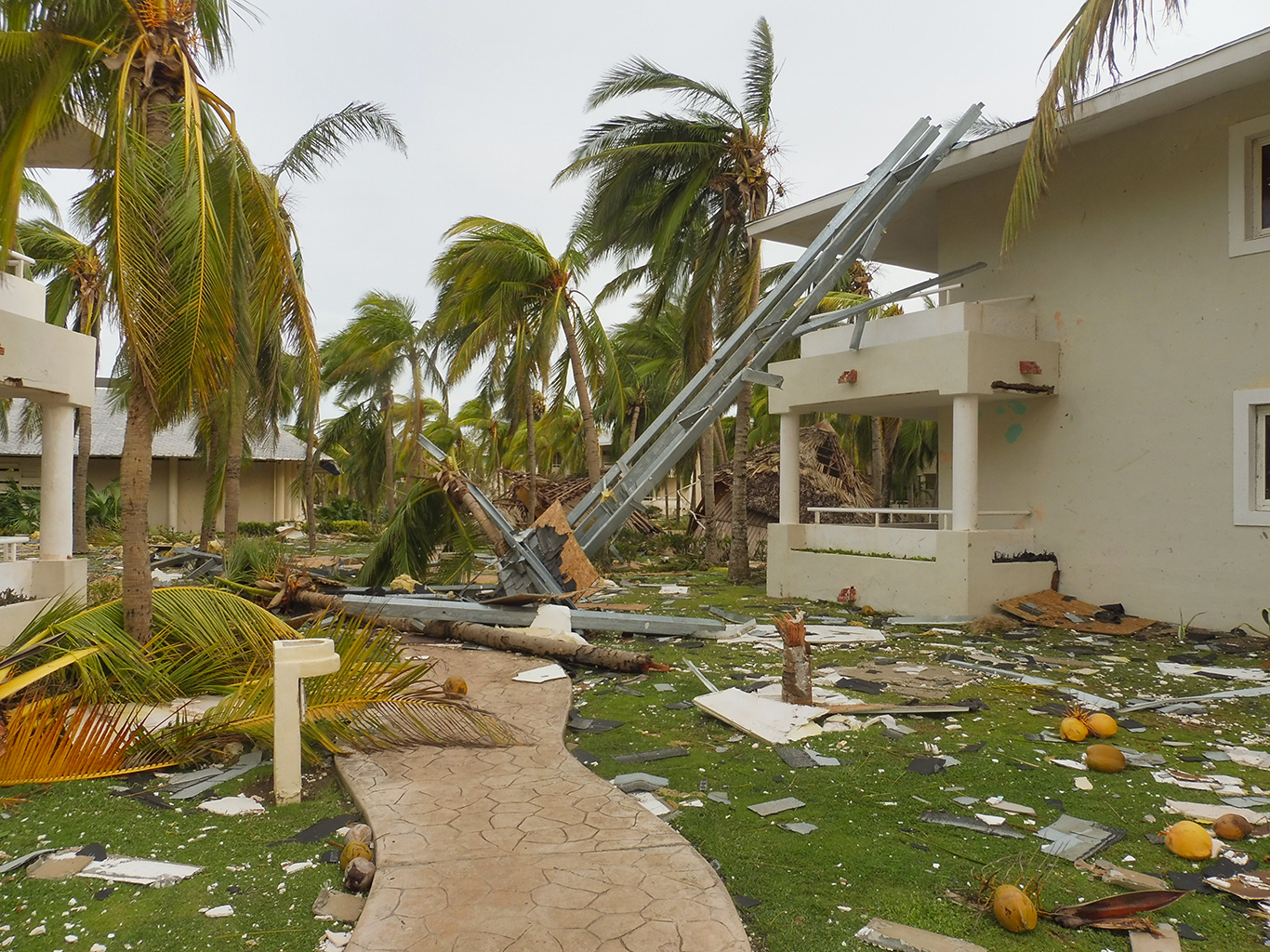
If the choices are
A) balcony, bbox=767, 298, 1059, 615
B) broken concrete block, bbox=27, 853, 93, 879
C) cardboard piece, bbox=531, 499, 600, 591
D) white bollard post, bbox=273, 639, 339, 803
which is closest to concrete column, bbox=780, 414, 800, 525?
balcony, bbox=767, 298, 1059, 615

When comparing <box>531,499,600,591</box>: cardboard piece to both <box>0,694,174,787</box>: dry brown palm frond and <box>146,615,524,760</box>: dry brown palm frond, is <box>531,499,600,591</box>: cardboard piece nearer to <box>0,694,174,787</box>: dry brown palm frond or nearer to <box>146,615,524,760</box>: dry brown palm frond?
<box>146,615,524,760</box>: dry brown palm frond

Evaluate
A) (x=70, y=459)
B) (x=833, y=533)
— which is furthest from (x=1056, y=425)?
(x=70, y=459)

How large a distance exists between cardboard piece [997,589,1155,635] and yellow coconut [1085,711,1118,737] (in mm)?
4624

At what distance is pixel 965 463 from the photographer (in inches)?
424

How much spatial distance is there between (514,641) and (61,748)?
14.4 ft

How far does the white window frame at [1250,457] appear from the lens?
927 cm

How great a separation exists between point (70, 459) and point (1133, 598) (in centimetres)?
1174

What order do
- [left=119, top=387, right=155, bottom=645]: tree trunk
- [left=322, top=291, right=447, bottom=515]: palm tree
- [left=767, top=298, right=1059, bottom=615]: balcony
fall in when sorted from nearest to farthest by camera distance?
[left=119, top=387, right=155, bottom=645]: tree trunk
[left=767, top=298, right=1059, bottom=615]: balcony
[left=322, top=291, right=447, bottom=515]: palm tree

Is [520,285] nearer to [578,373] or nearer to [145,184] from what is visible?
[578,373]

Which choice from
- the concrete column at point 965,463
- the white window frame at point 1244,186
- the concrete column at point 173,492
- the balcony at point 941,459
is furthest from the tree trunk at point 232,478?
the concrete column at point 173,492

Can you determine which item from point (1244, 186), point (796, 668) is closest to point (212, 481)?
point (796, 668)

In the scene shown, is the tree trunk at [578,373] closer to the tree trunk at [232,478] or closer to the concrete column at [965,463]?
the tree trunk at [232,478]

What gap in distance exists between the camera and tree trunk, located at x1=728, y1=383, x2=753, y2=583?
14.8 m

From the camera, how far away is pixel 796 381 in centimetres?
1317
